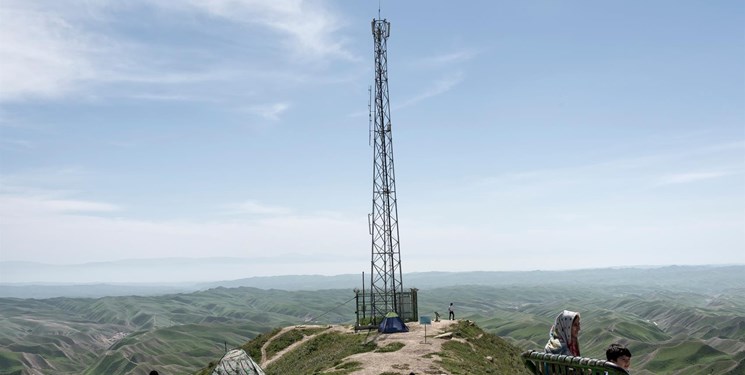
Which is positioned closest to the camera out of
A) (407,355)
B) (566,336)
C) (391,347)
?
(566,336)

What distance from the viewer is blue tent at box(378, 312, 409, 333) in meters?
51.6

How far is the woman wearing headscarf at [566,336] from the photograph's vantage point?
29.4 feet

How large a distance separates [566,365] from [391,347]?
37.9m

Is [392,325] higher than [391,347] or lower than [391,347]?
higher

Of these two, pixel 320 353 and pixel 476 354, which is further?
pixel 320 353

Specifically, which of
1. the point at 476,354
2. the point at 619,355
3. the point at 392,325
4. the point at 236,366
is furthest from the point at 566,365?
the point at 392,325

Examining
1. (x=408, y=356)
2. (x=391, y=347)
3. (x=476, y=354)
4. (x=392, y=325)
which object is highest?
(x=392, y=325)

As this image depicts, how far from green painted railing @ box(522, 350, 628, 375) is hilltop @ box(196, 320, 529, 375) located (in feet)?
92.7

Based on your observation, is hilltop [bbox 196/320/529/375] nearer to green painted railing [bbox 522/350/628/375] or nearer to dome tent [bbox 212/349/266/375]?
dome tent [bbox 212/349/266/375]

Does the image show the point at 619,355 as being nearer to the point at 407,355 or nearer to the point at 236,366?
the point at 236,366

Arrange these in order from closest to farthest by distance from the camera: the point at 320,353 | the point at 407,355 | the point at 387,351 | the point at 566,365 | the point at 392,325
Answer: the point at 566,365 → the point at 407,355 → the point at 387,351 → the point at 320,353 → the point at 392,325

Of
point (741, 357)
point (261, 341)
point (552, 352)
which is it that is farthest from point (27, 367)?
point (552, 352)

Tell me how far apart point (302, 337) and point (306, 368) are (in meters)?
13.4

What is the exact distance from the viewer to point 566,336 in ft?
29.6
